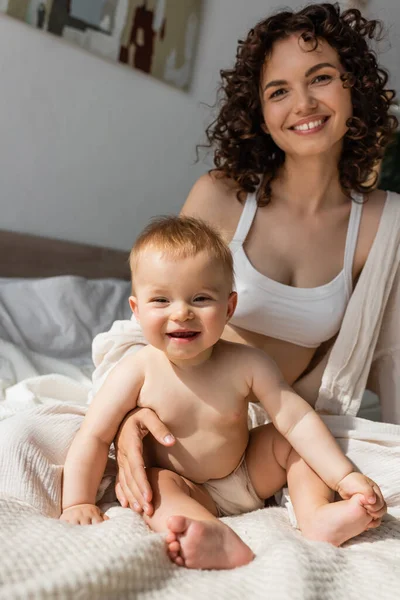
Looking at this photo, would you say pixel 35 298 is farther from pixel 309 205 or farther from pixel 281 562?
pixel 281 562

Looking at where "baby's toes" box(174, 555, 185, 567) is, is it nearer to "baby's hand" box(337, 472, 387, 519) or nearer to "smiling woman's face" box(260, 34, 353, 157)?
"baby's hand" box(337, 472, 387, 519)

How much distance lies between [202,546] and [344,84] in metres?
→ 0.96

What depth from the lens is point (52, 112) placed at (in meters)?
2.25

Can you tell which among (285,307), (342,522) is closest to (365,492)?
(342,522)

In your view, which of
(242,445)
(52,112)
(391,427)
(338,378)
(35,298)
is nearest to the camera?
(242,445)

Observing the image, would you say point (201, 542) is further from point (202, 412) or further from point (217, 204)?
point (217, 204)

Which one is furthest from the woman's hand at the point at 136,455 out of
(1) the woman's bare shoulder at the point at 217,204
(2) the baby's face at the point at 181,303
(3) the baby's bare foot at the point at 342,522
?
(1) the woman's bare shoulder at the point at 217,204

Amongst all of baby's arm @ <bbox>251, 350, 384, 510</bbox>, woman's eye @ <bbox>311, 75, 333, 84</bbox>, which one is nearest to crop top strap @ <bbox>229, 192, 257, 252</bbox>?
woman's eye @ <bbox>311, 75, 333, 84</bbox>

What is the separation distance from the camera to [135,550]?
0.70m

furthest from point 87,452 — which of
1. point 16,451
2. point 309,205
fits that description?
point 309,205

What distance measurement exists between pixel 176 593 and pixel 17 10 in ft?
6.06

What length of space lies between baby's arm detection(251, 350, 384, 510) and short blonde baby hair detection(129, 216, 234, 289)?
0.53 feet

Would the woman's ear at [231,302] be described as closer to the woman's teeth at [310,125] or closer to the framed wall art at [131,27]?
the woman's teeth at [310,125]

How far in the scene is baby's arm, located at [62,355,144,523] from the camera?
Answer: 963mm
